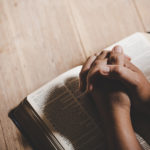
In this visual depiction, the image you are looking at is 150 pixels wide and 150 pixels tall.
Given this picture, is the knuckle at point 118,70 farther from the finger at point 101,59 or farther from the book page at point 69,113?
the book page at point 69,113

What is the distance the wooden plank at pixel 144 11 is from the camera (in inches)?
32.1

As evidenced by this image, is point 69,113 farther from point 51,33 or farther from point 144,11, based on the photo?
point 144,11

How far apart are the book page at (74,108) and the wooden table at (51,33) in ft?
0.47

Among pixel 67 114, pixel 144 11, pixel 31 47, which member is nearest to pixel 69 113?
pixel 67 114

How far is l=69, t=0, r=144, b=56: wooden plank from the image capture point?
2.64 ft

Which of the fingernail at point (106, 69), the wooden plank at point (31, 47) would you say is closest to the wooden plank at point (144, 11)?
the wooden plank at point (31, 47)

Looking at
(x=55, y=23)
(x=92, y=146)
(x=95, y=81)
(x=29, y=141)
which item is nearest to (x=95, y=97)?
(x=95, y=81)

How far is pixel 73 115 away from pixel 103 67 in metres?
0.20

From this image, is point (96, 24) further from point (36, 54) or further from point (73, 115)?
point (73, 115)

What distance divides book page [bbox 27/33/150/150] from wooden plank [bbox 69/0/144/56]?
0.15 m

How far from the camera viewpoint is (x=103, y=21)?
823 millimetres

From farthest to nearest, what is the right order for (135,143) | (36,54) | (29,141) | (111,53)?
(36,54)
(29,141)
(111,53)
(135,143)

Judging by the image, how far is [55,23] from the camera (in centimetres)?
83

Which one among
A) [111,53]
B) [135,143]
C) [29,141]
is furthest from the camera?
[29,141]
